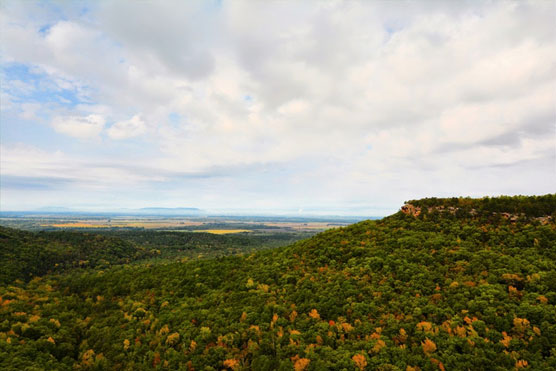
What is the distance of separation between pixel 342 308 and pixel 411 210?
21737 mm

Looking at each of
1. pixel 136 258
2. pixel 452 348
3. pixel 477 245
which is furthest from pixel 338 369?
pixel 136 258

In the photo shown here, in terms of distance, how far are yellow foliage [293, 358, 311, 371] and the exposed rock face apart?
2602 centimetres

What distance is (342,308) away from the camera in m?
18.0

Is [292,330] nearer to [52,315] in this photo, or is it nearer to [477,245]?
[477,245]

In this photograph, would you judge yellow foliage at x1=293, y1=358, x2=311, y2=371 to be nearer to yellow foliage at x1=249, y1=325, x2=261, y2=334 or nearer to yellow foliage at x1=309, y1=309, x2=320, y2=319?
yellow foliage at x1=249, y1=325, x2=261, y2=334

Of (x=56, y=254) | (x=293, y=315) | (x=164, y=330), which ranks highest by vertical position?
(x=293, y=315)

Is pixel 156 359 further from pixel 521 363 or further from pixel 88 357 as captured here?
pixel 521 363

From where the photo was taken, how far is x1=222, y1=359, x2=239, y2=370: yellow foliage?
47.8ft

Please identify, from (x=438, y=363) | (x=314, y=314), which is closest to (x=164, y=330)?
(x=314, y=314)

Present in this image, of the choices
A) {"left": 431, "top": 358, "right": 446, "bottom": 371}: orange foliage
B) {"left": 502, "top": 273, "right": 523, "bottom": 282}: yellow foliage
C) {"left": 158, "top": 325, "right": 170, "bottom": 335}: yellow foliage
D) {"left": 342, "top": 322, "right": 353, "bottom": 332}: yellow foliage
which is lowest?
{"left": 158, "top": 325, "right": 170, "bottom": 335}: yellow foliage

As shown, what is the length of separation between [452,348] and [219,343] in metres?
13.6

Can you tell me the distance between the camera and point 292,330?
16.7 m

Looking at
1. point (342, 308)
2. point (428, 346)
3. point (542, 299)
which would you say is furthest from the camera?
point (342, 308)

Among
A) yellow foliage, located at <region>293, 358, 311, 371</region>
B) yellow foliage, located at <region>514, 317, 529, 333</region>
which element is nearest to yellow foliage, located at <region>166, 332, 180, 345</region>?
yellow foliage, located at <region>293, 358, 311, 371</region>
